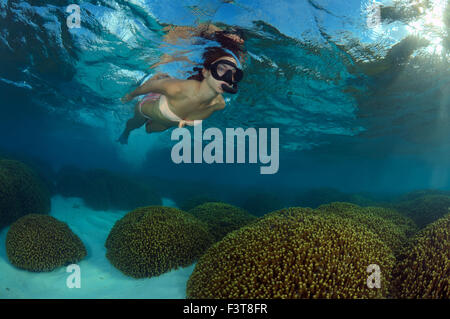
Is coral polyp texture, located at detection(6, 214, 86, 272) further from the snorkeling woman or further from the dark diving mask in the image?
the dark diving mask

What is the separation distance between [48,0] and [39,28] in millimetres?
3138

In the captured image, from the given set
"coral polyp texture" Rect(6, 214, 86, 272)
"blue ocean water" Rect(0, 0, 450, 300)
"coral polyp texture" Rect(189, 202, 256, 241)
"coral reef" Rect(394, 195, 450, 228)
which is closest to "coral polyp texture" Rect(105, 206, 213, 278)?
"coral polyp texture" Rect(189, 202, 256, 241)

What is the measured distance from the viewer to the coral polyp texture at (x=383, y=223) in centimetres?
531

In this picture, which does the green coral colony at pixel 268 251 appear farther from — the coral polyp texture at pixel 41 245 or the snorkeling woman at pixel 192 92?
the snorkeling woman at pixel 192 92

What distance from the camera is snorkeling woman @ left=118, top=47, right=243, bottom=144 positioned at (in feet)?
16.9

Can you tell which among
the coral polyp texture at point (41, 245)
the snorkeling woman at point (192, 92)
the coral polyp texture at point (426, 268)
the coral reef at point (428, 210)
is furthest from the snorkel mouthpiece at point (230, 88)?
the coral reef at point (428, 210)

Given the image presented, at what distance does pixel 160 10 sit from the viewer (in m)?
7.83

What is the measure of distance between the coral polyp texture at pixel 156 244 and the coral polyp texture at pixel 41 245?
1.18 meters

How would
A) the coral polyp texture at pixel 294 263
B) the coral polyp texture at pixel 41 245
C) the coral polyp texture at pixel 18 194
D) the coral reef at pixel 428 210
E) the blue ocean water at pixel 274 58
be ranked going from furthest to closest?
the coral reef at pixel 428 210 < the coral polyp texture at pixel 18 194 < the blue ocean water at pixel 274 58 < the coral polyp texture at pixel 41 245 < the coral polyp texture at pixel 294 263

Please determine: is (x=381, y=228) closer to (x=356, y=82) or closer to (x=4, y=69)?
(x=356, y=82)

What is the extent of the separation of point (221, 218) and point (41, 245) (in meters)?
5.40

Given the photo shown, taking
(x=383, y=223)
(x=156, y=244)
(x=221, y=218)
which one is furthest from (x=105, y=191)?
(x=383, y=223)
